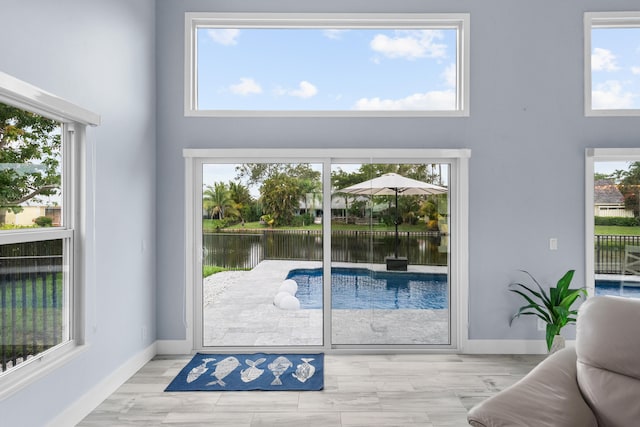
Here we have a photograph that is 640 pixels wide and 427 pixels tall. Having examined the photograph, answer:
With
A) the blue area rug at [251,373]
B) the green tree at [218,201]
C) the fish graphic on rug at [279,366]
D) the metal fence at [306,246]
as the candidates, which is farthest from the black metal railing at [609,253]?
the green tree at [218,201]

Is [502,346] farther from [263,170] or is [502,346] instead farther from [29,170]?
[29,170]

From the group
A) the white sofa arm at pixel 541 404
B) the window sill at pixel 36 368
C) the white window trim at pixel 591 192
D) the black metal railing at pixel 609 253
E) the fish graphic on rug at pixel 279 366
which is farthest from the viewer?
the black metal railing at pixel 609 253

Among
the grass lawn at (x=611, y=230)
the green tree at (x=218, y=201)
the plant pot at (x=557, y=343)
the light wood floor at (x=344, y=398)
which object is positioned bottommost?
the light wood floor at (x=344, y=398)

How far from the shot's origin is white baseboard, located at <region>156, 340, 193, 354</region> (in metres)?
3.97

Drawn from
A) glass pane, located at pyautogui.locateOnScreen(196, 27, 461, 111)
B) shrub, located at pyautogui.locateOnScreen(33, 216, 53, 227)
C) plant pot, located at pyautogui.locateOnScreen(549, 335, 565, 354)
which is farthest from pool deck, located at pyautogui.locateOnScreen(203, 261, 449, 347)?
shrub, located at pyautogui.locateOnScreen(33, 216, 53, 227)

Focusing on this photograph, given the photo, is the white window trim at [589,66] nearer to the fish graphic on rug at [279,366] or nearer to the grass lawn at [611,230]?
the grass lawn at [611,230]

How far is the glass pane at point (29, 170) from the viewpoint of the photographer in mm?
2146

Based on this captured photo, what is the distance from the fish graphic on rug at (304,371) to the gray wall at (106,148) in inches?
53.4

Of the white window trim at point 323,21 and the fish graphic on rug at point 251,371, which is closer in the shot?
the fish graphic on rug at point 251,371

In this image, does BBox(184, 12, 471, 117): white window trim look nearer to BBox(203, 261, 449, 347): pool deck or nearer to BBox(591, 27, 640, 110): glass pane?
BBox(591, 27, 640, 110): glass pane

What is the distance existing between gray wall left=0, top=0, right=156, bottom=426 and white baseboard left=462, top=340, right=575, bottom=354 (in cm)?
294

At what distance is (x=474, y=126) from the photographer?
13.1ft

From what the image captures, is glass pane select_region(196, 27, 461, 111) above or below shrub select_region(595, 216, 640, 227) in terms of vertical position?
above

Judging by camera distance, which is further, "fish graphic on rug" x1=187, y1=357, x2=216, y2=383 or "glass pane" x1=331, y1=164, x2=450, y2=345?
"glass pane" x1=331, y1=164, x2=450, y2=345
